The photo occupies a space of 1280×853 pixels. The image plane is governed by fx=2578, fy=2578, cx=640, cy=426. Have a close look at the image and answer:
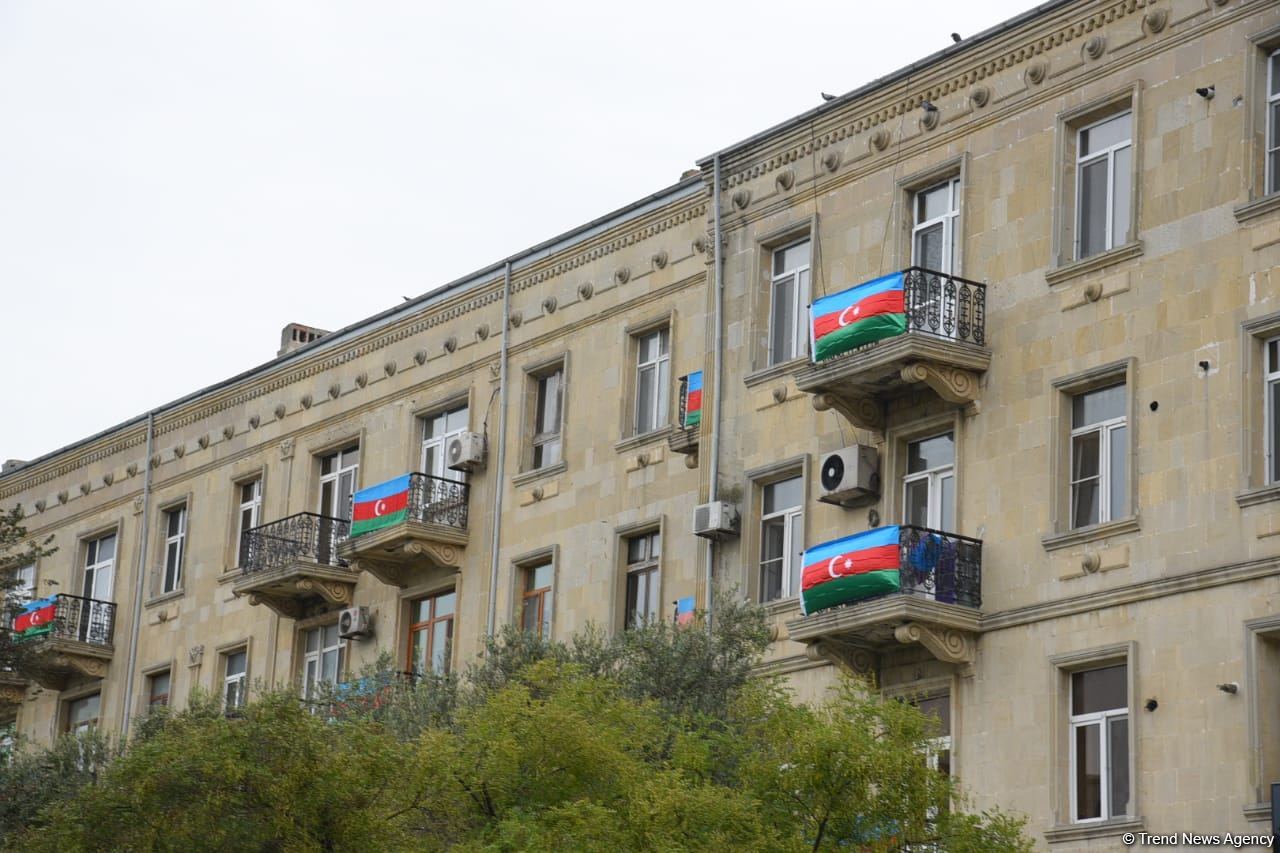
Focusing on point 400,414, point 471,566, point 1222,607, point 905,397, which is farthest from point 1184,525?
point 400,414

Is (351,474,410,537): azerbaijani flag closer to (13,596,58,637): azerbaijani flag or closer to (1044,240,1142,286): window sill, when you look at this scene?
(13,596,58,637): azerbaijani flag

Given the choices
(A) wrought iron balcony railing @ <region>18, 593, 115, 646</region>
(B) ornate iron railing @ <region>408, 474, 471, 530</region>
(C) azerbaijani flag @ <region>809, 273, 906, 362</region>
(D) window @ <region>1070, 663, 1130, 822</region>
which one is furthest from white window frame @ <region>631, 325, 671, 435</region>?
(A) wrought iron balcony railing @ <region>18, 593, 115, 646</region>

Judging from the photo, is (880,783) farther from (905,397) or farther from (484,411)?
(484,411)

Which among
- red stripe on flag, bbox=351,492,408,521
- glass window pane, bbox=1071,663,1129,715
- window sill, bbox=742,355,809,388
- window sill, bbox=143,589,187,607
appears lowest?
glass window pane, bbox=1071,663,1129,715

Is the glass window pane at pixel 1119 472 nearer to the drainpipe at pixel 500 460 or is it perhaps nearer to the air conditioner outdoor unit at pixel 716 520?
the air conditioner outdoor unit at pixel 716 520

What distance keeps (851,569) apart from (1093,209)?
5.17 metres

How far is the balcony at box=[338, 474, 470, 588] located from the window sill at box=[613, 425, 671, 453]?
3484mm

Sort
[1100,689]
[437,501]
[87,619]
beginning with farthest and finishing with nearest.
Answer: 1. [87,619]
2. [437,501]
3. [1100,689]

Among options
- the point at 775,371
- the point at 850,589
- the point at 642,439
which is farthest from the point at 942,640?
the point at 642,439

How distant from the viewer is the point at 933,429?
105ft

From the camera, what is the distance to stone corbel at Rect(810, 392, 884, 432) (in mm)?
32219

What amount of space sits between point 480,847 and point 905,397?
10299 mm

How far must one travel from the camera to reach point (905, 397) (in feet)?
106

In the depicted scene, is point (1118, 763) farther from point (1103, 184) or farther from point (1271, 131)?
point (1271, 131)
